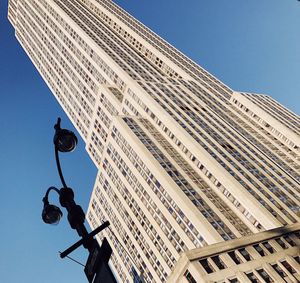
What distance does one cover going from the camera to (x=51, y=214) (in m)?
10.3

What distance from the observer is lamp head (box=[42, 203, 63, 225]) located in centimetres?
1025

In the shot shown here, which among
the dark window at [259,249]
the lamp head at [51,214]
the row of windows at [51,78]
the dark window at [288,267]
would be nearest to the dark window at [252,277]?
the dark window at [288,267]

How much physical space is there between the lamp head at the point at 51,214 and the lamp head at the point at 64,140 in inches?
71.5

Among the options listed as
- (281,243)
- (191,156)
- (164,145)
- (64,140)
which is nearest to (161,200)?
(191,156)

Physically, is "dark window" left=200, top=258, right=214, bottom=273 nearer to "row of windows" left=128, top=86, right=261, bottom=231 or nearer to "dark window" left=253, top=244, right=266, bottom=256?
"dark window" left=253, top=244, right=266, bottom=256

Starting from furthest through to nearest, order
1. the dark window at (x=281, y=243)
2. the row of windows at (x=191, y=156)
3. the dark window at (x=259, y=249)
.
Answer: the row of windows at (x=191, y=156), the dark window at (x=281, y=243), the dark window at (x=259, y=249)

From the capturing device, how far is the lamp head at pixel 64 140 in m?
9.52

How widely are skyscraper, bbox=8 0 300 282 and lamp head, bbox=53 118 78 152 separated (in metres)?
51.0

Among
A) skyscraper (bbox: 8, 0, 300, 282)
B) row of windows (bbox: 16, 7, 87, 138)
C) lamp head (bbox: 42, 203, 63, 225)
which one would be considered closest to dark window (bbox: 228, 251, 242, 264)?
skyscraper (bbox: 8, 0, 300, 282)

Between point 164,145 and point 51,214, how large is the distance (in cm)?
9598

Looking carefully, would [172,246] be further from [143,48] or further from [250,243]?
[143,48]

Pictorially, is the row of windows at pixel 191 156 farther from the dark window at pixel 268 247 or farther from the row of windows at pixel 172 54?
the row of windows at pixel 172 54

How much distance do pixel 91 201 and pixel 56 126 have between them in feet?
403

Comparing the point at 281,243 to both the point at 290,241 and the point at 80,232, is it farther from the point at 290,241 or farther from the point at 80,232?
the point at 80,232
